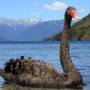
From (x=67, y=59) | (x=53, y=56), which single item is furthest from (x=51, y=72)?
(x=53, y=56)

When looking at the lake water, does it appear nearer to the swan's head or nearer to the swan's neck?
the swan's neck

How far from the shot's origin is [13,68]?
54.1 ft

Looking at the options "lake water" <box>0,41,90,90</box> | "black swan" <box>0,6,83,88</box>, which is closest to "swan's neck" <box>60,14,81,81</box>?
"black swan" <box>0,6,83,88</box>

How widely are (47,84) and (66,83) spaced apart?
64 cm

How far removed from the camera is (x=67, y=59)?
15.3 metres

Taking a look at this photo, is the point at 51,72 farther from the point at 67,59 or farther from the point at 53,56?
the point at 53,56

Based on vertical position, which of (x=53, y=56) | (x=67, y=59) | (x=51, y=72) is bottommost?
(x=51, y=72)

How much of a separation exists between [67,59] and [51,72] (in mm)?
717

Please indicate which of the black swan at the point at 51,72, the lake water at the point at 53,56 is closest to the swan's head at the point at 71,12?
the black swan at the point at 51,72

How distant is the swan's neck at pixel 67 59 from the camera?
1493 cm

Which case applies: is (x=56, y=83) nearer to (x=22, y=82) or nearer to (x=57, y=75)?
(x=57, y=75)

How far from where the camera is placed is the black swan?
48.8 feet

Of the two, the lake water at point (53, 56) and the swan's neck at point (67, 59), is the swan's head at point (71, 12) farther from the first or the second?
the lake water at point (53, 56)

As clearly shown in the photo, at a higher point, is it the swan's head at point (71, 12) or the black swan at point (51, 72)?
the swan's head at point (71, 12)
